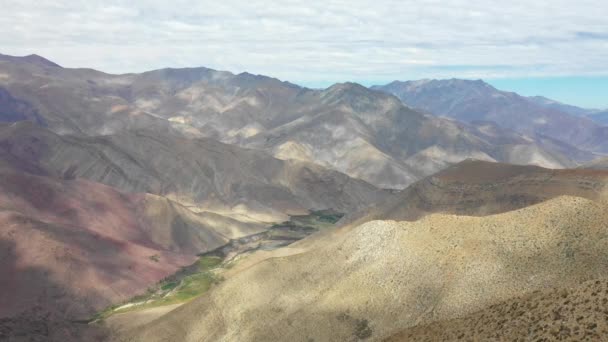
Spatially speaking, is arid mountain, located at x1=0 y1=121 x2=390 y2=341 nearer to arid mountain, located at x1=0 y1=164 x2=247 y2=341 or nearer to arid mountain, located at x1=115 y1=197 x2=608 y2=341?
arid mountain, located at x1=0 y1=164 x2=247 y2=341

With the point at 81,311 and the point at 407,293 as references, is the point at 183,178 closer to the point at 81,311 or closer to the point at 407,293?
the point at 81,311

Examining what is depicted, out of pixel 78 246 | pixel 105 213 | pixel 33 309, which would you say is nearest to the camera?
pixel 33 309

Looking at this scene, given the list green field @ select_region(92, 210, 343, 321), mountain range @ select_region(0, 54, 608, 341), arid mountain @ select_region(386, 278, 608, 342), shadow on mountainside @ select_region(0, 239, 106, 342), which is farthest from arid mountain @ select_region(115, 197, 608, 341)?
green field @ select_region(92, 210, 343, 321)

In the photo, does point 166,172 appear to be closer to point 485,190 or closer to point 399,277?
point 485,190

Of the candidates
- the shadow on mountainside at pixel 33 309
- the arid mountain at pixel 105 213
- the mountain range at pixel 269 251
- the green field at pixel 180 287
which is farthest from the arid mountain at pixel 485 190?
the shadow on mountainside at pixel 33 309

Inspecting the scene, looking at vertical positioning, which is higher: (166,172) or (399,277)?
(399,277)

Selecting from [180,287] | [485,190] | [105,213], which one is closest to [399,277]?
[485,190]
